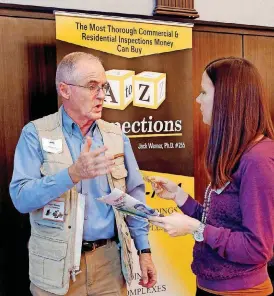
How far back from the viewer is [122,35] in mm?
2791

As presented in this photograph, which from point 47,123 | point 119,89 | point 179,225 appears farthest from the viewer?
point 119,89

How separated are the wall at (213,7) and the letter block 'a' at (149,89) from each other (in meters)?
0.64

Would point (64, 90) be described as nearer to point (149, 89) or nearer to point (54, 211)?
point (54, 211)

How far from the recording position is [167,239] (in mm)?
2963

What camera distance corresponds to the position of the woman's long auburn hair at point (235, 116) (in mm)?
1542

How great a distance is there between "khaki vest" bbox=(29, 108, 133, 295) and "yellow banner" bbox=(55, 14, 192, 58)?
904 millimetres

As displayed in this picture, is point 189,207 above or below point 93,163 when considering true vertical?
below

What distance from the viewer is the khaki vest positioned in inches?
69.4

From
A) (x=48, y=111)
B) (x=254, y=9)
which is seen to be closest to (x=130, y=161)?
(x=48, y=111)

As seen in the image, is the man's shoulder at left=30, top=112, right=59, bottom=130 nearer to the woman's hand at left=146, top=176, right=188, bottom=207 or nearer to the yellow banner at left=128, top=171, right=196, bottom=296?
the woman's hand at left=146, top=176, right=188, bottom=207

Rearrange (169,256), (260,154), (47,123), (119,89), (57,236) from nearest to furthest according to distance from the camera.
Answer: (260,154) < (57,236) < (47,123) < (119,89) < (169,256)

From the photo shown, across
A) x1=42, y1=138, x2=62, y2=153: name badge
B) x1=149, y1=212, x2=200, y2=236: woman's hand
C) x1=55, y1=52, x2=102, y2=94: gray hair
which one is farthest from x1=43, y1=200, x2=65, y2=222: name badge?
x1=55, y1=52, x2=102, y2=94: gray hair

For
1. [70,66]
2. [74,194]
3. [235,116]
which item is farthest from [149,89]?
[235,116]

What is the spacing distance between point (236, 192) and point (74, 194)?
2.27 feet
